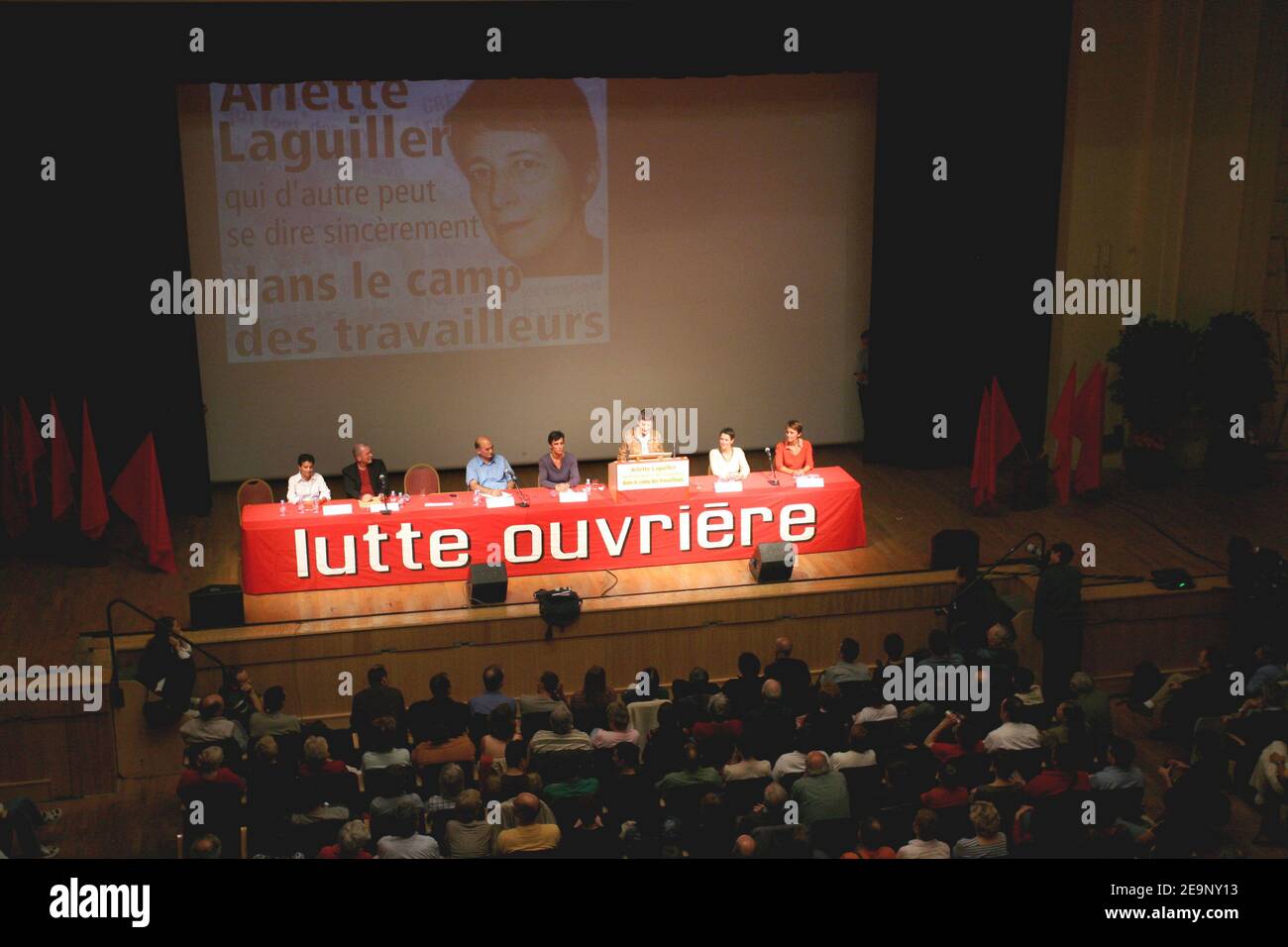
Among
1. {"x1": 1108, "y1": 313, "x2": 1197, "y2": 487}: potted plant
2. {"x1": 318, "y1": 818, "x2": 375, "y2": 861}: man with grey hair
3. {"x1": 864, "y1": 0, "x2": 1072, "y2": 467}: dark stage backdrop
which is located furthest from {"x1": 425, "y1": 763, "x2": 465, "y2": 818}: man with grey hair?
{"x1": 1108, "y1": 313, "x2": 1197, "y2": 487}: potted plant

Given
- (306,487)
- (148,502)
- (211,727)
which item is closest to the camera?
(211,727)

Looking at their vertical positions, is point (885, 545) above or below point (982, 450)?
below

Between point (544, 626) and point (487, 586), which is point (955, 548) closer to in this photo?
point (544, 626)

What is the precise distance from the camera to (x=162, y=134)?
35.8 feet

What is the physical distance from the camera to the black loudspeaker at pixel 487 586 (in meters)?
9.26

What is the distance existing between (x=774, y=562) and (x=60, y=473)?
17.4 feet

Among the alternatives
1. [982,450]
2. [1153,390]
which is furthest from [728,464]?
[1153,390]

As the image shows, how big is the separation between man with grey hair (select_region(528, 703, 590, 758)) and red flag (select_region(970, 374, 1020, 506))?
16.5 feet

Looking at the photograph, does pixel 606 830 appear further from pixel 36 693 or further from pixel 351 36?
pixel 351 36

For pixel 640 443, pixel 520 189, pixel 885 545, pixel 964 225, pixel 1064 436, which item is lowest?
pixel 885 545

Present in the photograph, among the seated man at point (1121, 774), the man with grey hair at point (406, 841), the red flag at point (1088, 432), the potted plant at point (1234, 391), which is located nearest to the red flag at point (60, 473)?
the man with grey hair at point (406, 841)

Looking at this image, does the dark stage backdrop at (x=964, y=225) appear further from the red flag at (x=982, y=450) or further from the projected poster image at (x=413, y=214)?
the projected poster image at (x=413, y=214)

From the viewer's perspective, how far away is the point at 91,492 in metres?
10.4
